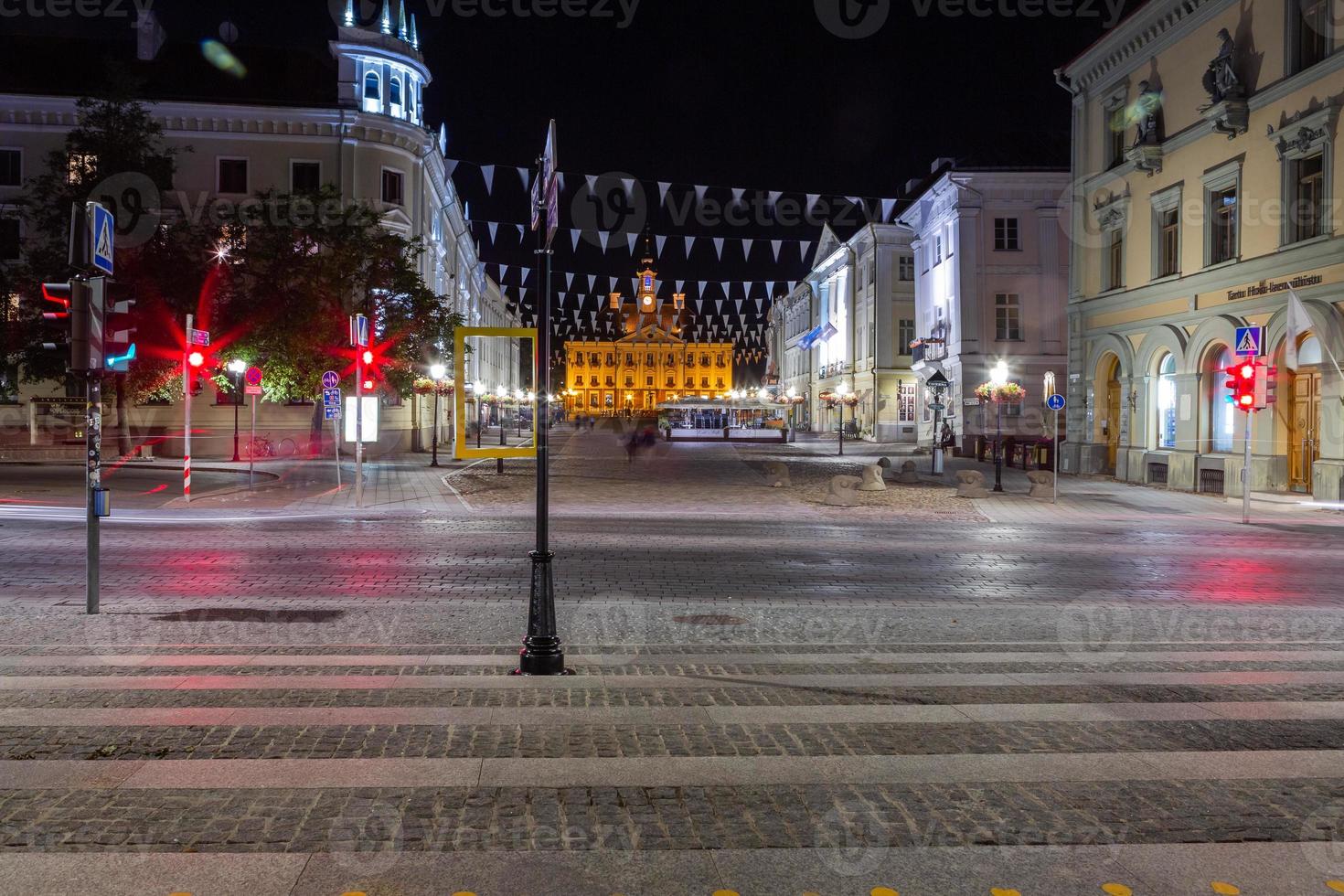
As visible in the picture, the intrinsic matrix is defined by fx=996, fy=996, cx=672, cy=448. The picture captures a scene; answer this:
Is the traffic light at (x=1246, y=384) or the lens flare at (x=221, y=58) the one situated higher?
the lens flare at (x=221, y=58)

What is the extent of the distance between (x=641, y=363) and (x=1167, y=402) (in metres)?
146

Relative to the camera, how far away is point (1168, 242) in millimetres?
27312

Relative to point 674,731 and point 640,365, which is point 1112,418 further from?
point 640,365

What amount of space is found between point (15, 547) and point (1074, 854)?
14.4 meters

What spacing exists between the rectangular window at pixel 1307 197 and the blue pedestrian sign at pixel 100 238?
22641mm

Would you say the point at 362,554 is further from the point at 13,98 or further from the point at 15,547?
the point at 13,98

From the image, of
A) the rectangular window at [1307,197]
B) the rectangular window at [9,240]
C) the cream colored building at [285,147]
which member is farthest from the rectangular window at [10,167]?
the rectangular window at [1307,197]

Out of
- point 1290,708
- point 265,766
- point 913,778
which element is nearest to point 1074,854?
point 913,778

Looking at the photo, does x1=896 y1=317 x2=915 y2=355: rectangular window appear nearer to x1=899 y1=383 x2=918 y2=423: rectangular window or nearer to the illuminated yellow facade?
x1=899 y1=383 x2=918 y2=423: rectangular window

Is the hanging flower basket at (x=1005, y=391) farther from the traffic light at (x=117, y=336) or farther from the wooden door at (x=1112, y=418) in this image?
the traffic light at (x=117, y=336)

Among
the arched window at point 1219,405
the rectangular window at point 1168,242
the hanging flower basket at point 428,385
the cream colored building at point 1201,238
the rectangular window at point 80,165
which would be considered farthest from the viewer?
the hanging flower basket at point 428,385

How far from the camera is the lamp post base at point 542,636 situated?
7102 mm

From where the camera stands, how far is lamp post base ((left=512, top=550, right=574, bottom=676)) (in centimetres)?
710

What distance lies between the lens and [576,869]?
4.07m
